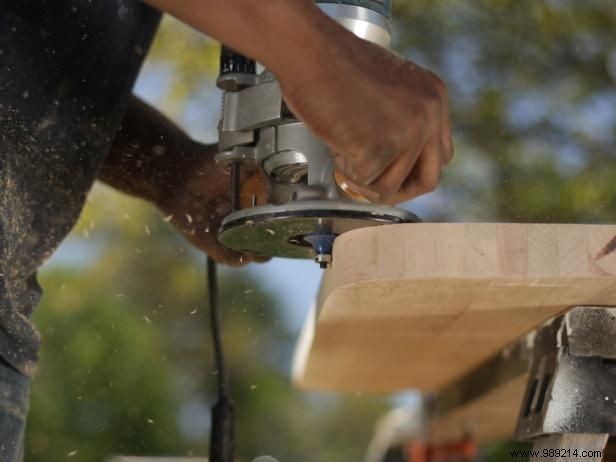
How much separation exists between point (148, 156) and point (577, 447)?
78 centimetres

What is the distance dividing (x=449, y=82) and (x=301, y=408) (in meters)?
3.42

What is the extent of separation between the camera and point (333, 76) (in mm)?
784

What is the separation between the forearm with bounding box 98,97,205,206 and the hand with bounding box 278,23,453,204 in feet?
1.98

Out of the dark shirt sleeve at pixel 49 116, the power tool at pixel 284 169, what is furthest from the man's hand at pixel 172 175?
the power tool at pixel 284 169

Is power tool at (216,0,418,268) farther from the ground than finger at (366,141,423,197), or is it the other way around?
power tool at (216,0,418,268)

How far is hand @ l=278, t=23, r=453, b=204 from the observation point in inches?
30.9

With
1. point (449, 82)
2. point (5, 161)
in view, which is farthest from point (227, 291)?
point (5, 161)

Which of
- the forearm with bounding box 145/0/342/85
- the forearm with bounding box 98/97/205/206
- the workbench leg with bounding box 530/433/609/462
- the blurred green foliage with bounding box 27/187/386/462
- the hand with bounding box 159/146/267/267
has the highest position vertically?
the blurred green foliage with bounding box 27/187/386/462

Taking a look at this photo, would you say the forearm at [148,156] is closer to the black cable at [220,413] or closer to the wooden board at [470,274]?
the black cable at [220,413]

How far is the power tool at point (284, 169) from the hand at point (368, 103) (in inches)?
5.3

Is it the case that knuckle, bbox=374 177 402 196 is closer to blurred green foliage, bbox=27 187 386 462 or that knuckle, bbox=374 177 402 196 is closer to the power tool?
the power tool

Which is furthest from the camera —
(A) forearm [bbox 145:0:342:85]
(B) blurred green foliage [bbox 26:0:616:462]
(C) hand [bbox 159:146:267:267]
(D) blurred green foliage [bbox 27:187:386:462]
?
(D) blurred green foliage [bbox 27:187:386:462]

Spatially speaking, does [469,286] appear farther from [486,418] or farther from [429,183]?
[486,418]

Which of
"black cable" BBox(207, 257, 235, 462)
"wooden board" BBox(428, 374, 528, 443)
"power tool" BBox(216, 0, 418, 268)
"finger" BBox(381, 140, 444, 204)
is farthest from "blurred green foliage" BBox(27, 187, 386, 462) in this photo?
"finger" BBox(381, 140, 444, 204)
